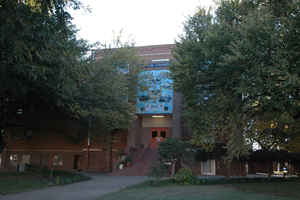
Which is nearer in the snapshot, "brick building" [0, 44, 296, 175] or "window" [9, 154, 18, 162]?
"brick building" [0, 44, 296, 175]

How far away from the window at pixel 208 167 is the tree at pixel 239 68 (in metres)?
11.5

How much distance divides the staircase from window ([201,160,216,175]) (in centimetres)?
479

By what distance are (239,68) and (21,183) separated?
14583mm

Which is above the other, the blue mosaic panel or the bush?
the blue mosaic panel

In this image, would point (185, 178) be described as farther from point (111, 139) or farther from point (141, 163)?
point (111, 139)

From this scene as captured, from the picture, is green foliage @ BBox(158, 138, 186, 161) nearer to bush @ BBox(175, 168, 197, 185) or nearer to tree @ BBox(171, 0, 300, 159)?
bush @ BBox(175, 168, 197, 185)

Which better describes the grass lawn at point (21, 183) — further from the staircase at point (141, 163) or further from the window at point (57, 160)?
the window at point (57, 160)

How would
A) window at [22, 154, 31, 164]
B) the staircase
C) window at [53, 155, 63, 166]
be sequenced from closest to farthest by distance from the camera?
1. the staircase
2. window at [53, 155, 63, 166]
3. window at [22, 154, 31, 164]

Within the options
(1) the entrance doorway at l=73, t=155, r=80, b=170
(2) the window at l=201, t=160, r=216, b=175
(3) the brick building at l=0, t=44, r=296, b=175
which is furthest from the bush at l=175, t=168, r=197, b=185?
(1) the entrance doorway at l=73, t=155, r=80, b=170

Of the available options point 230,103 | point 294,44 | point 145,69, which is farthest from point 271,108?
point 145,69

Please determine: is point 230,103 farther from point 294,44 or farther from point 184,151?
point 184,151

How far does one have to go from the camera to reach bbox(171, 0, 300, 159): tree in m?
12.4

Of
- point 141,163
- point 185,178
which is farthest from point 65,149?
point 185,178

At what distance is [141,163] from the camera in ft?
100
